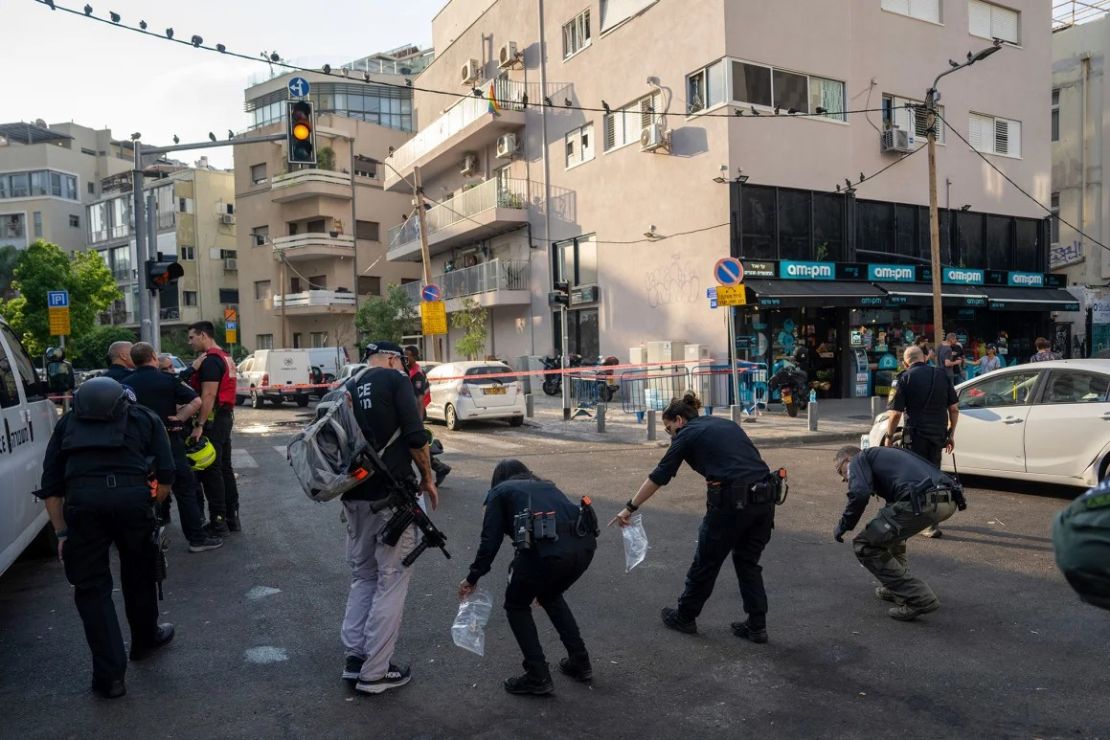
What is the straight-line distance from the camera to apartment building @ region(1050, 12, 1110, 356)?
2836cm

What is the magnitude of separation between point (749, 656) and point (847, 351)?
699 inches

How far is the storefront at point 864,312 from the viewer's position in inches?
755

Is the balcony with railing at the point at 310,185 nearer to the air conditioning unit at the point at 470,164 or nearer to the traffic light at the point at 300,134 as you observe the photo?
the air conditioning unit at the point at 470,164

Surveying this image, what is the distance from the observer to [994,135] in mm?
23938

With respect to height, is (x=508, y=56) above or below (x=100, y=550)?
above

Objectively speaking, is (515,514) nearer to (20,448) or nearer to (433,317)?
(20,448)

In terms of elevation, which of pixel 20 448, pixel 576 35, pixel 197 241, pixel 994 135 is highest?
pixel 576 35

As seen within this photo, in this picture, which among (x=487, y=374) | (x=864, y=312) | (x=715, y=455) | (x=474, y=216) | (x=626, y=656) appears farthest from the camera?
(x=474, y=216)

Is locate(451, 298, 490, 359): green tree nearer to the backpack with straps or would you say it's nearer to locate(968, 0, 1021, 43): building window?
locate(968, 0, 1021, 43): building window

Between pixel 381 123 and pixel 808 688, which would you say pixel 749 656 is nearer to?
pixel 808 688

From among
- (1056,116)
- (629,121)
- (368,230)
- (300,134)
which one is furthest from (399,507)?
(368,230)

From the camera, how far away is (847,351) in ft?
68.7

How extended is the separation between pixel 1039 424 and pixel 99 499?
8781 millimetres

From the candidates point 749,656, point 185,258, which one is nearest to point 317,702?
point 749,656
